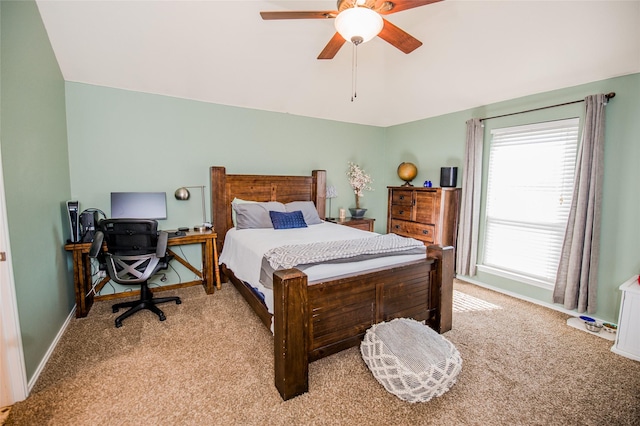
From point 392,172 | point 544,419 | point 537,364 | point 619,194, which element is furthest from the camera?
point 392,172

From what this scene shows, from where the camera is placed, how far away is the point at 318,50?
10.5 ft

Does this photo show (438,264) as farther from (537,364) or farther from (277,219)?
(277,219)

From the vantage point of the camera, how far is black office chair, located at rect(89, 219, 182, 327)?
245 cm

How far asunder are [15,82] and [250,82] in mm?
2106

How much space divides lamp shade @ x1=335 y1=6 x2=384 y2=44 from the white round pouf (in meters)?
2.00

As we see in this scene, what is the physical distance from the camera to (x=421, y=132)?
4.45m

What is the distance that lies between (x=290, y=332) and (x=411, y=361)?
0.77m

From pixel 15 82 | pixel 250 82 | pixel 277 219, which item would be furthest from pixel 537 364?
pixel 15 82

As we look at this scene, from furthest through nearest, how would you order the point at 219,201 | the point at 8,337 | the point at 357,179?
the point at 357,179 < the point at 219,201 < the point at 8,337

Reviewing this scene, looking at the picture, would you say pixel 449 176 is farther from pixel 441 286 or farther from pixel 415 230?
pixel 441 286

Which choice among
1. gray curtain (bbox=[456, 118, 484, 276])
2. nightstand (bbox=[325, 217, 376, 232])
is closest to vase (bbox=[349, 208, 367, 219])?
nightstand (bbox=[325, 217, 376, 232])

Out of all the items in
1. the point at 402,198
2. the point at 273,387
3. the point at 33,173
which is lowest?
the point at 273,387

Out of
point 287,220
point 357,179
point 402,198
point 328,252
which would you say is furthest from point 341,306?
point 357,179

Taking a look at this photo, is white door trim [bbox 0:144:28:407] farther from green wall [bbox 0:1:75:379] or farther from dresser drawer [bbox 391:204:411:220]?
dresser drawer [bbox 391:204:411:220]
